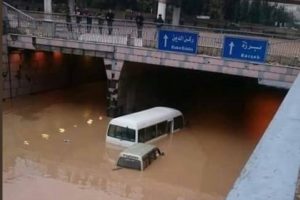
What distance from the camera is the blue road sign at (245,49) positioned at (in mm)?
19375

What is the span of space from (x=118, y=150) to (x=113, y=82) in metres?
5.66

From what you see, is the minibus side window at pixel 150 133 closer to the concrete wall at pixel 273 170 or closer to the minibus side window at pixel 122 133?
the minibus side window at pixel 122 133

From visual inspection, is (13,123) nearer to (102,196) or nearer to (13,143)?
(13,143)

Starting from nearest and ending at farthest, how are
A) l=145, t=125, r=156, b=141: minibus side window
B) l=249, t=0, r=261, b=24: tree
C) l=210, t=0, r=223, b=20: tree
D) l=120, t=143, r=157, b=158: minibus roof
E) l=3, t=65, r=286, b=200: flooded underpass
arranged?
l=3, t=65, r=286, b=200: flooded underpass, l=120, t=143, r=157, b=158: minibus roof, l=145, t=125, r=156, b=141: minibus side window, l=210, t=0, r=223, b=20: tree, l=249, t=0, r=261, b=24: tree

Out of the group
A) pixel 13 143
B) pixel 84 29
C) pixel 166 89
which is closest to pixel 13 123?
pixel 13 143

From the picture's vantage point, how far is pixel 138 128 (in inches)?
698

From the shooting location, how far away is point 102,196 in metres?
14.0

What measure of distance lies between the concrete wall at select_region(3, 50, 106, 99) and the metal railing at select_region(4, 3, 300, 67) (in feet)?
6.05

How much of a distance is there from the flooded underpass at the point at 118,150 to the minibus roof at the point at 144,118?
1.13 metres

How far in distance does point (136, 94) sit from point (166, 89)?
16.9 feet

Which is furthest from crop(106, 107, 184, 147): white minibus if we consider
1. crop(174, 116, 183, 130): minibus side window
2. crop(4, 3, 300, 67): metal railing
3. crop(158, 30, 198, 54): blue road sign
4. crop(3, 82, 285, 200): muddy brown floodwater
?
crop(4, 3, 300, 67): metal railing

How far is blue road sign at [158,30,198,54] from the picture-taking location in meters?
20.4

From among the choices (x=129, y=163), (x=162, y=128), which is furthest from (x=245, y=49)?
(x=129, y=163)

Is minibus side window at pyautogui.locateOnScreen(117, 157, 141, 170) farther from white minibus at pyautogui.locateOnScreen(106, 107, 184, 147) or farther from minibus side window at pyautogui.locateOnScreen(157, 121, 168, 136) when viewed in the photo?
minibus side window at pyautogui.locateOnScreen(157, 121, 168, 136)
